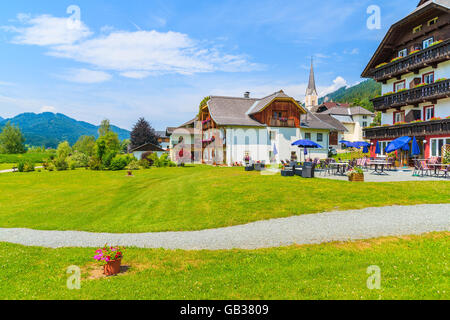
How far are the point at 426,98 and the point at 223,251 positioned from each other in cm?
2960

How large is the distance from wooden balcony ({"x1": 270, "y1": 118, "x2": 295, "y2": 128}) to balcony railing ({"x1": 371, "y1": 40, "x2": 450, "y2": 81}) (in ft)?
41.0

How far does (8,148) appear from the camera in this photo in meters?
82.9

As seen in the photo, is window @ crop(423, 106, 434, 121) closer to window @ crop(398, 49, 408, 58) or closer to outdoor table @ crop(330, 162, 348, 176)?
window @ crop(398, 49, 408, 58)

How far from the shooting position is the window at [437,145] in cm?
2533

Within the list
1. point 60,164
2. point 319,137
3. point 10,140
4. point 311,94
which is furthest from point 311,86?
point 10,140

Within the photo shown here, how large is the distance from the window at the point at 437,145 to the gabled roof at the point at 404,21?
12544mm

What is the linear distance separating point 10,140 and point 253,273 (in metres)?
100

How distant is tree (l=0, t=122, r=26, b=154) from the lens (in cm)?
8225

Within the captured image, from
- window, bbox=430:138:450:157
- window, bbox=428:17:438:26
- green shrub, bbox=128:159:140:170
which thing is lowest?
green shrub, bbox=128:159:140:170

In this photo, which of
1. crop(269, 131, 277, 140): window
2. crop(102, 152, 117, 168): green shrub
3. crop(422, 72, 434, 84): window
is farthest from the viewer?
crop(269, 131, 277, 140): window

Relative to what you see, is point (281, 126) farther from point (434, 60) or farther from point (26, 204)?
point (26, 204)

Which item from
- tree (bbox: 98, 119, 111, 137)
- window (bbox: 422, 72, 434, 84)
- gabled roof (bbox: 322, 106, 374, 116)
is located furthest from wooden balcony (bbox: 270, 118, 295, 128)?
tree (bbox: 98, 119, 111, 137)

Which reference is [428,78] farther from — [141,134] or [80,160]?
[141,134]
